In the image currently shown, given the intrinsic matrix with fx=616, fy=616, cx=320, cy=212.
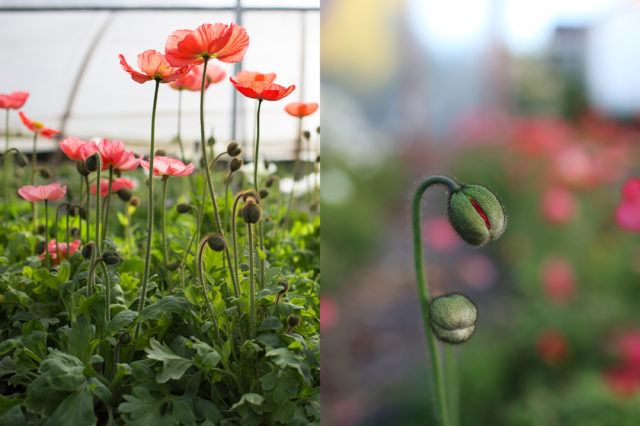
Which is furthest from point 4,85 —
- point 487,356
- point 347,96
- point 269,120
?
point 487,356

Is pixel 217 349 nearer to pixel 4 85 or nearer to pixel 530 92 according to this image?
pixel 530 92

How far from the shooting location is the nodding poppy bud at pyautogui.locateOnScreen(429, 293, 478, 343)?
344 mm

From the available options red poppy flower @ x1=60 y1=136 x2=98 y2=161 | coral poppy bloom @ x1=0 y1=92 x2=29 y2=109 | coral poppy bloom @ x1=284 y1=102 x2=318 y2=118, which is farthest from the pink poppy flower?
coral poppy bloom @ x1=0 y1=92 x2=29 y2=109

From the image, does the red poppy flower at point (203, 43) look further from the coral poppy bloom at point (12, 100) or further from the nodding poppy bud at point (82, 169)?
the coral poppy bloom at point (12, 100)

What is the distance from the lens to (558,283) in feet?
4.39

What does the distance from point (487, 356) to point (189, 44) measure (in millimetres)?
1142

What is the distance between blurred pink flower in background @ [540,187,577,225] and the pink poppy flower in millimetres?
465

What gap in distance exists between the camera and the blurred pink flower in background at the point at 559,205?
4.63 ft

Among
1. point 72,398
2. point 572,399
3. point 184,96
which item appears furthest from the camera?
point 184,96

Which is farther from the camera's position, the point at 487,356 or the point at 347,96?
the point at 347,96

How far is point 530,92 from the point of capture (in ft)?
8.16

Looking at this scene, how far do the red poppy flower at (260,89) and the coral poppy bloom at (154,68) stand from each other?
66mm

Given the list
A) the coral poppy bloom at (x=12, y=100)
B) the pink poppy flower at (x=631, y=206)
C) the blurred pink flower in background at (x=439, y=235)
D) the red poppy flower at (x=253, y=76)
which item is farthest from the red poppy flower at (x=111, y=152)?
the blurred pink flower in background at (x=439, y=235)

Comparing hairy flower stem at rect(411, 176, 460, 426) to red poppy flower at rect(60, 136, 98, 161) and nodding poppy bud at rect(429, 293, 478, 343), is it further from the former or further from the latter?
red poppy flower at rect(60, 136, 98, 161)
